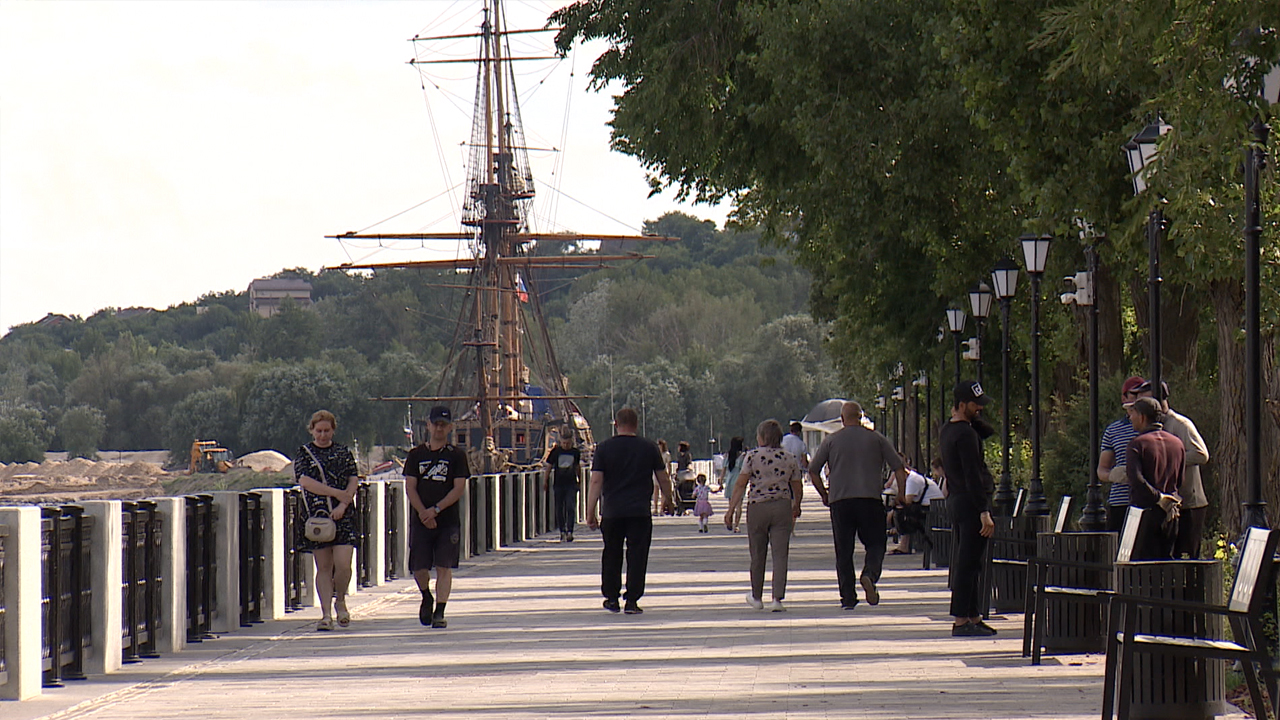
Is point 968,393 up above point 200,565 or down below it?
above

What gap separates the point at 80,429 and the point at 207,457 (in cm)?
2032

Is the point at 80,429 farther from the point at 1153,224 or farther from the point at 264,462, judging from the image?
the point at 1153,224

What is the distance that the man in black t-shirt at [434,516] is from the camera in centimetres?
1562

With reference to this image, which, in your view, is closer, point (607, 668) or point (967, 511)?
point (607, 668)

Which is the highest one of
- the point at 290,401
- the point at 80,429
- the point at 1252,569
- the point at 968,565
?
the point at 290,401

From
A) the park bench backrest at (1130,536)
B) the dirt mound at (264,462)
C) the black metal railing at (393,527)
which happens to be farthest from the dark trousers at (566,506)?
the dirt mound at (264,462)

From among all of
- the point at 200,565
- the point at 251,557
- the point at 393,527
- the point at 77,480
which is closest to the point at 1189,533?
the point at 200,565

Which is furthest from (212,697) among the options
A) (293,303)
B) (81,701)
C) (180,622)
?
(293,303)

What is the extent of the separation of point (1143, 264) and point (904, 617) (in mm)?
5427

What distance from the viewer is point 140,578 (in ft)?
44.0

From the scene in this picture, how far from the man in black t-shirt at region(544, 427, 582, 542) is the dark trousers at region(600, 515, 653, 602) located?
13.9 meters

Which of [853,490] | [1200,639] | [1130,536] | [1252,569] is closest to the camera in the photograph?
A: [1252,569]

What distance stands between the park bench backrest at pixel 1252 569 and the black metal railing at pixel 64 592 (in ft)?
22.7

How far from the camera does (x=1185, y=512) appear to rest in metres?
14.2
